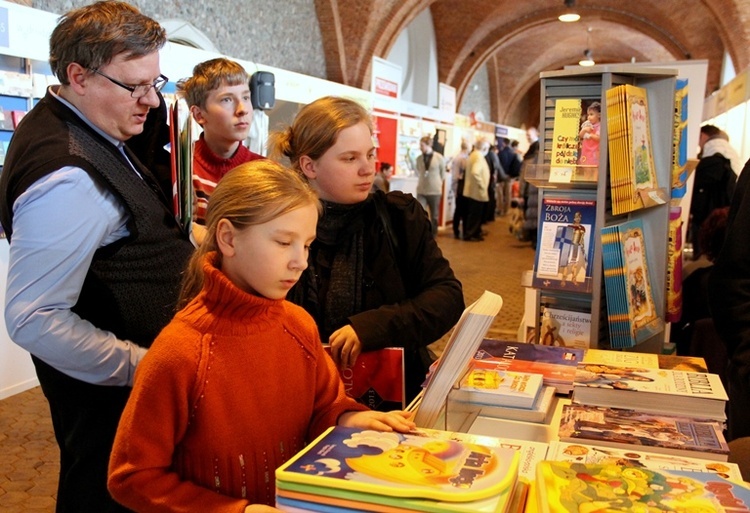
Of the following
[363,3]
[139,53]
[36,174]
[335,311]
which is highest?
[363,3]

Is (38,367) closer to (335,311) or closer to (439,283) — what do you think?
(335,311)

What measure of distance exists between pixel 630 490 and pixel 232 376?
0.68 meters

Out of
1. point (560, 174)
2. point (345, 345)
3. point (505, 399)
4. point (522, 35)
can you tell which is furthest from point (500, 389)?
point (522, 35)

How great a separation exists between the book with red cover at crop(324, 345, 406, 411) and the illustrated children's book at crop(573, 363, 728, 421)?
46cm

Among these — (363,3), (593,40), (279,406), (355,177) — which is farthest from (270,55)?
(593,40)

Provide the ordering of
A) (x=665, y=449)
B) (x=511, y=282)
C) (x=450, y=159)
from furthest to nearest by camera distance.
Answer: (x=450, y=159) → (x=511, y=282) → (x=665, y=449)

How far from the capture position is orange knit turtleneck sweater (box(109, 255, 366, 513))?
1109 mm

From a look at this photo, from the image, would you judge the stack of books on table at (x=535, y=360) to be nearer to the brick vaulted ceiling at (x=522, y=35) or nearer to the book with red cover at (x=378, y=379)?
the book with red cover at (x=378, y=379)

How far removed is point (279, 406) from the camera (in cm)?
125

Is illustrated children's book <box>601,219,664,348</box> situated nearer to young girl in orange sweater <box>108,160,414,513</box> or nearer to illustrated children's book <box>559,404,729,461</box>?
illustrated children's book <box>559,404,729,461</box>

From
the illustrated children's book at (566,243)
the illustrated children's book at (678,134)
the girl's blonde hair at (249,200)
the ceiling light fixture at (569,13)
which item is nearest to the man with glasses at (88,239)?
the girl's blonde hair at (249,200)

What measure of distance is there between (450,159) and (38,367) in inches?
543

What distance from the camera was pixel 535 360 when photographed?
6.57 ft

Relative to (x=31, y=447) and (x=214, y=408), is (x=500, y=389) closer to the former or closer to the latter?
(x=214, y=408)
